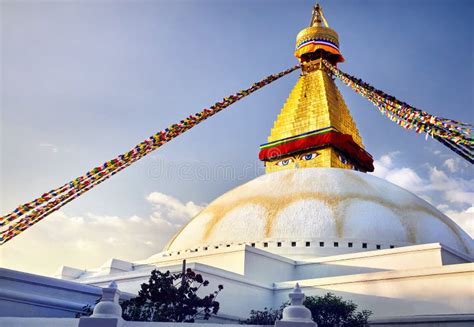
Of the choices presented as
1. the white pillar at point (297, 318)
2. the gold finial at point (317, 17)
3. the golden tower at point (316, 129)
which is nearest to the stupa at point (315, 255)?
the golden tower at point (316, 129)

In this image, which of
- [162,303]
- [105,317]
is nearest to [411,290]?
[162,303]

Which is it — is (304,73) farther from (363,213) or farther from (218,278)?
(218,278)

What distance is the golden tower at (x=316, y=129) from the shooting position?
2575 cm

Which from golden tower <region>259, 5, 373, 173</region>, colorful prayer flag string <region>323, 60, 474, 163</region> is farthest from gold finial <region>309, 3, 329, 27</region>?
colorful prayer flag string <region>323, 60, 474, 163</region>

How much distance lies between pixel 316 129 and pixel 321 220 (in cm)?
996

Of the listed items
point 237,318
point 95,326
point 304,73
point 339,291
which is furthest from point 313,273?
point 304,73

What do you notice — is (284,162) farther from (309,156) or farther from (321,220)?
(321,220)

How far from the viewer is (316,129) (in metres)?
26.4

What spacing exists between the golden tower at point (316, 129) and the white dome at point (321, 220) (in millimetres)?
5383

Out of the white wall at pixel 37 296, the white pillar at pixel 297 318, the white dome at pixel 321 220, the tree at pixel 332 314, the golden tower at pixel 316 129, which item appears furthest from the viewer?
the golden tower at pixel 316 129

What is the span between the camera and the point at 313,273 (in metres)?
16.0

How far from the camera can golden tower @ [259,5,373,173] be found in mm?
25750

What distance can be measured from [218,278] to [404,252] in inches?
230

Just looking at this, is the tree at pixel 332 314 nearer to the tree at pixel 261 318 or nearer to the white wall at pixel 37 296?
the tree at pixel 261 318
